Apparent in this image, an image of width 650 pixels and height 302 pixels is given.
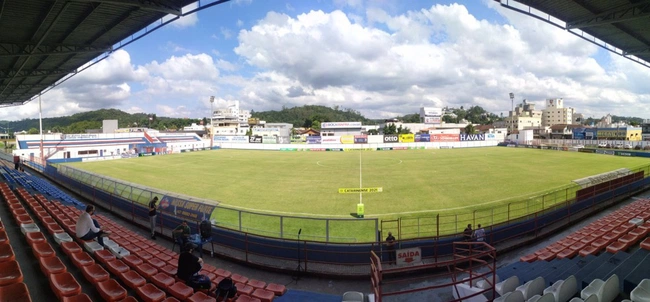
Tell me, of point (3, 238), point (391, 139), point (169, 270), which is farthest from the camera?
point (391, 139)

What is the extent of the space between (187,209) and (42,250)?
5.37 m

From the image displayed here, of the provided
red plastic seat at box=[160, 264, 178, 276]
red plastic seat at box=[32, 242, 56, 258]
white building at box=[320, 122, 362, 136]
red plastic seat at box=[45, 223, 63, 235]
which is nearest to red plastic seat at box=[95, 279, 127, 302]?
red plastic seat at box=[160, 264, 178, 276]

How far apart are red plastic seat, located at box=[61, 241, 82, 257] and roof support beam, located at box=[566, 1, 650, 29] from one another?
20.1 metres

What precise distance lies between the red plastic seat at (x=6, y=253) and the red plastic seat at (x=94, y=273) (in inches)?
45.3

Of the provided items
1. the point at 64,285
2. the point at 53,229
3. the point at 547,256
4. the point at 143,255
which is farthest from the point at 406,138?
the point at 64,285

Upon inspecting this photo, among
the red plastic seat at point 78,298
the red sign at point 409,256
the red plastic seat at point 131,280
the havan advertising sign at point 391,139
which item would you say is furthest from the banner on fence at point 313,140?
the red plastic seat at point 78,298

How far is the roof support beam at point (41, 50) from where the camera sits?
16.5 meters

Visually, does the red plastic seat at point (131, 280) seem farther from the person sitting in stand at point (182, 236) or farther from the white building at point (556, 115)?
the white building at point (556, 115)

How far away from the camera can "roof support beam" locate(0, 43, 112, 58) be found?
16.5 meters

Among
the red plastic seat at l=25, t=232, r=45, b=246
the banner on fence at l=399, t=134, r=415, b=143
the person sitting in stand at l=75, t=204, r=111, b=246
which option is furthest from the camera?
the banner on fence at l=399, t=134, r=415, b=143

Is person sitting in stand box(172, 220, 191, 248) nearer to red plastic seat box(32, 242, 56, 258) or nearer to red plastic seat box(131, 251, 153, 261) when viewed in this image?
red plastic seat box(131, 251, 153, 261)

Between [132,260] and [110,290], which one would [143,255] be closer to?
[132,260]

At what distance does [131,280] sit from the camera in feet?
20.5

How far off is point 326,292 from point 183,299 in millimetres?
3750
